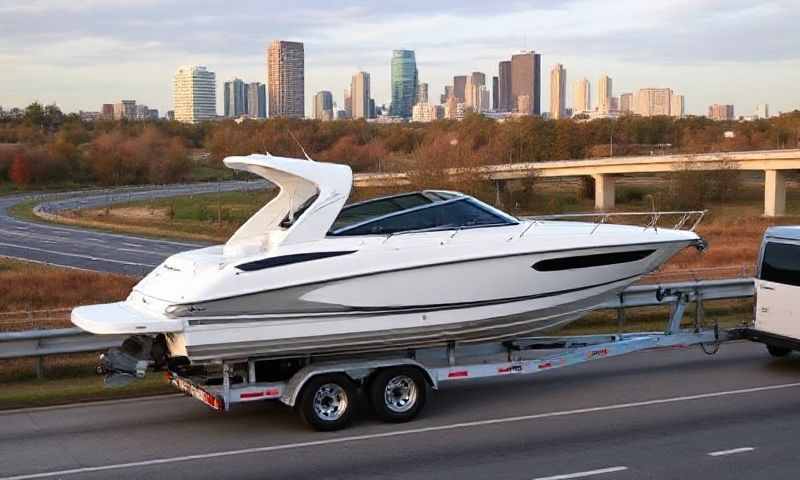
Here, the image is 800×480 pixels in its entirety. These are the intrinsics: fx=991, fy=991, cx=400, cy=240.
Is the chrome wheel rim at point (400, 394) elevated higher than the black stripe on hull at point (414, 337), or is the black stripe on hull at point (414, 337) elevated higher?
the black stripe on hull at point (414, 337)

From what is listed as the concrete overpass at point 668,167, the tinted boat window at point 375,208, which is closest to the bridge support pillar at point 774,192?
the concrete overpass at point 668,167

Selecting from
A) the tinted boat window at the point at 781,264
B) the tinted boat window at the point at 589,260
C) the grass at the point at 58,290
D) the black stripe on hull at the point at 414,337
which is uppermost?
the tinted boat window at the point at 589,260

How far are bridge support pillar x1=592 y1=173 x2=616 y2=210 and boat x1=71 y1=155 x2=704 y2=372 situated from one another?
7104cm

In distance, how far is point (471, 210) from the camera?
12156mm

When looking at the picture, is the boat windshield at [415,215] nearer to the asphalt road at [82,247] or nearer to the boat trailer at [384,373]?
the boat trailer at [384,373]

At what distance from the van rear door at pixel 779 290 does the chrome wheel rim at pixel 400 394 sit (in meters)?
5.47

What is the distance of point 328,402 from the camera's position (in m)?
11.2

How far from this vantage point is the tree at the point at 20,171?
95875 millimetres

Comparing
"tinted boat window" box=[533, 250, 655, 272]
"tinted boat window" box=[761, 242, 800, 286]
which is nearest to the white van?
"tinted boat window" box=[761, 242, 800, 286]

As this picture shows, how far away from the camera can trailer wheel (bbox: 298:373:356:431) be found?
36.0 feet

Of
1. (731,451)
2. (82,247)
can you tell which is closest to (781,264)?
(731,451)

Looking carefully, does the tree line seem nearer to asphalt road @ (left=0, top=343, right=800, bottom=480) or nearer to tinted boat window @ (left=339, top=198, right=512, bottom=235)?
asphalt road @ (left=0, top=343, right=800, bottom=480)

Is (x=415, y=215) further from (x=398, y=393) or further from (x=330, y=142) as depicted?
(x=330, y=142)

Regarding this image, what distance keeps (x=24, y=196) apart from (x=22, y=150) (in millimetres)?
11342
